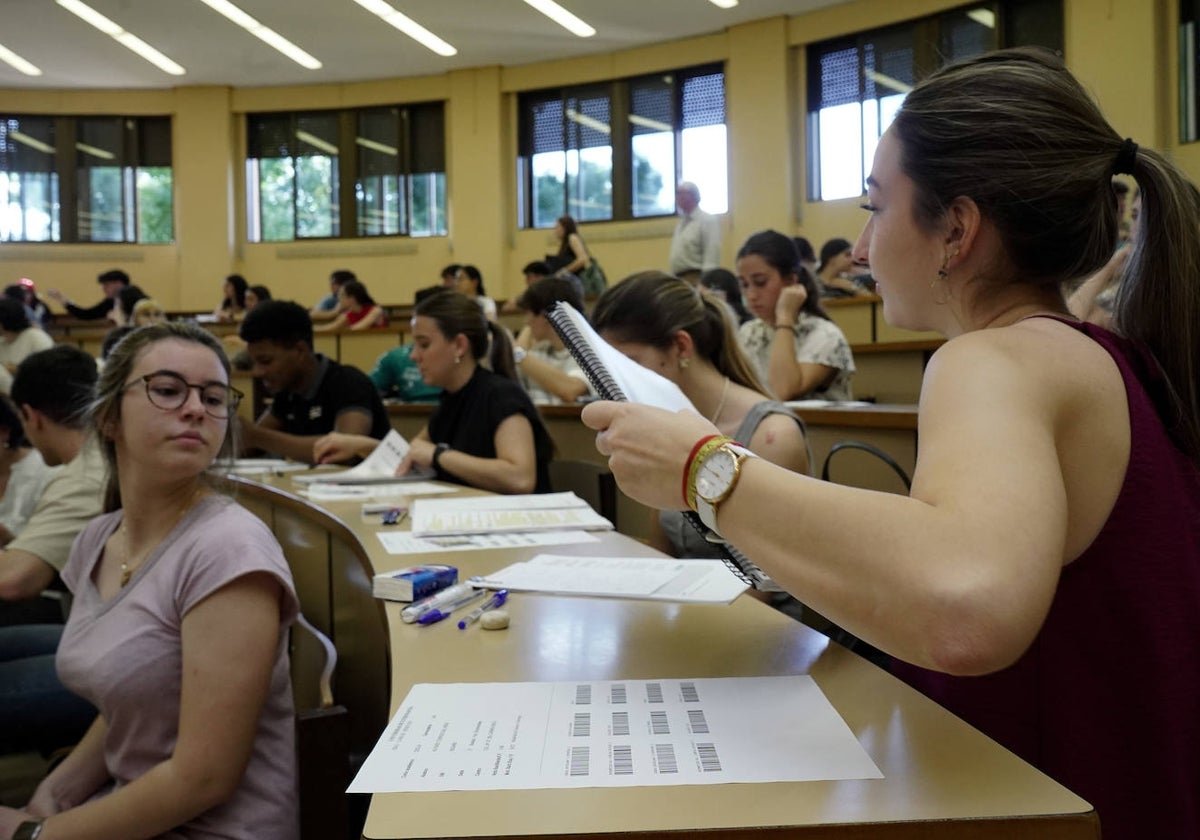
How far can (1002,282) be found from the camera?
998 millimetres

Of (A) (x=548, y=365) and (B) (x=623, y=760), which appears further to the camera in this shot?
(A) (x=548, y=365)

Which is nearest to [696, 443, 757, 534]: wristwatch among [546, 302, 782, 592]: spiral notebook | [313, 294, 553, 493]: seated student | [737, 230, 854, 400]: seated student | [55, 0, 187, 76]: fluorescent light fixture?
[546, 302, 782, 592]: spiral notebook

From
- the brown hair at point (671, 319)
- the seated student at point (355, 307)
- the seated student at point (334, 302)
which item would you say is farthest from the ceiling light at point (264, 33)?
the brown hair at point (671, 319)

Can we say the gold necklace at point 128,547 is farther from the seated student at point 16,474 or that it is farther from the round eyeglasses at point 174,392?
the seated student at point 16,474

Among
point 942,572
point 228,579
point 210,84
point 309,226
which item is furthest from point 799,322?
point 210,84

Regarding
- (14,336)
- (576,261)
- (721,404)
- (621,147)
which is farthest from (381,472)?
(621,147)

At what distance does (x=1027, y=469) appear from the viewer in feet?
2.51

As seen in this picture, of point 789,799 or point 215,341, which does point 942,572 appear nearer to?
point 789,799

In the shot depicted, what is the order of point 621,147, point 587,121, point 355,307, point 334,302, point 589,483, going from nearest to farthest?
point 589,483, point 355,307, point 334,302, point 621,147, point 587,121

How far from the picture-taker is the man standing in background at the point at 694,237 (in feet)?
28.4

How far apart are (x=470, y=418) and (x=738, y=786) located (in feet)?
8.31

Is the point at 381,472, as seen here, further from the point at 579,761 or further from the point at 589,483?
the point at 579,761

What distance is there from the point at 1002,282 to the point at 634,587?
2.16 ft

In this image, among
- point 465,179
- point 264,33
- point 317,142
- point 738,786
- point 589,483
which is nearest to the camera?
point 738,786
